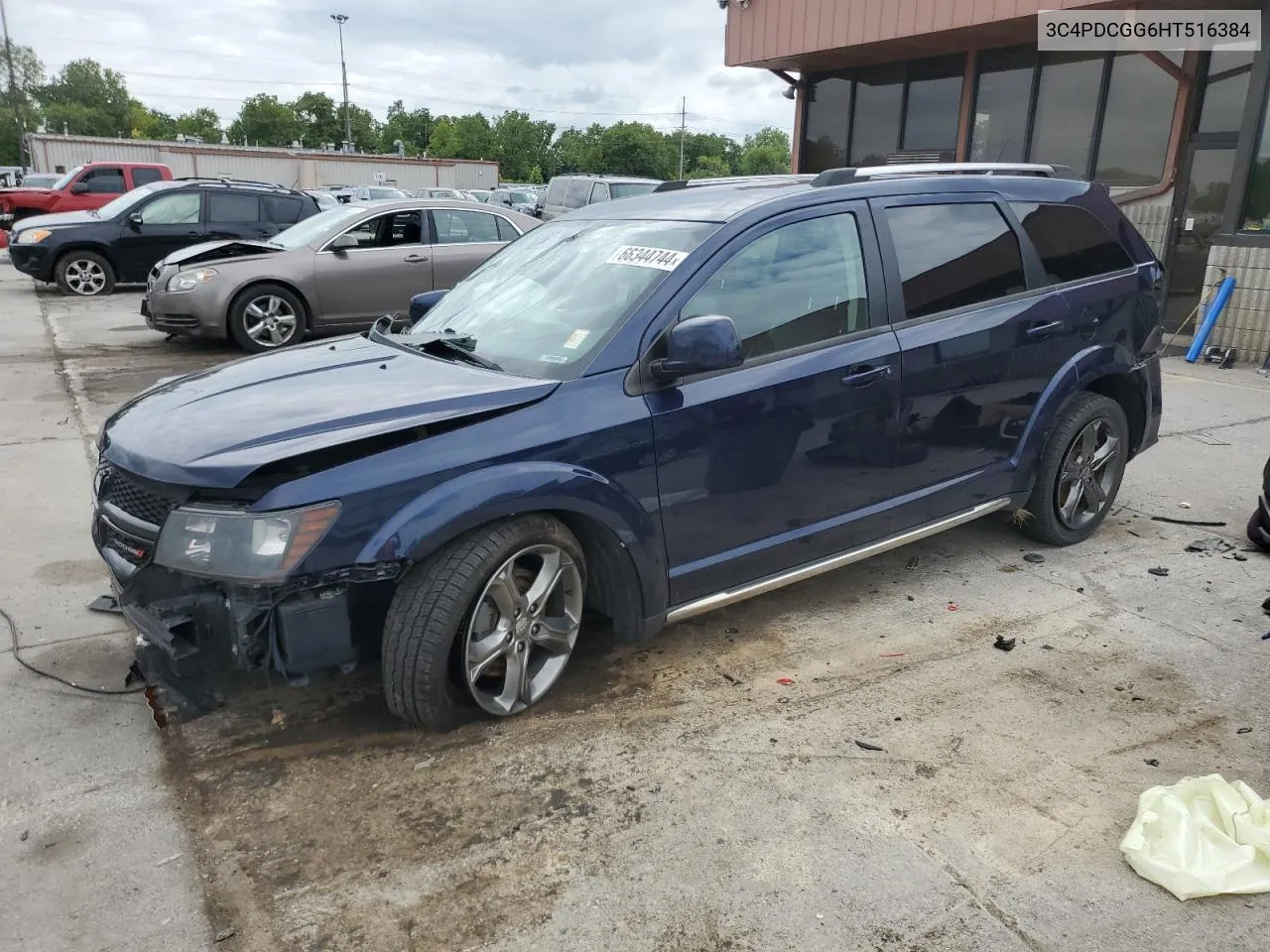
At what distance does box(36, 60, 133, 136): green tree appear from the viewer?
104188 millimetres

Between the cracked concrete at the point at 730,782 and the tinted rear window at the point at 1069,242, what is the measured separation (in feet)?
4.87

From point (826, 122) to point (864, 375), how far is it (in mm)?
13345

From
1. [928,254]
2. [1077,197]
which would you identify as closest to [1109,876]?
[928,254]

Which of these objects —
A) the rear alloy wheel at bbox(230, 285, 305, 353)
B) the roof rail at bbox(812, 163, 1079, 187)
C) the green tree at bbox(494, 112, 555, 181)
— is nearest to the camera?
the roof rail at bbox(812, 163, 1079, 187)

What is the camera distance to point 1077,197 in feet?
15.2

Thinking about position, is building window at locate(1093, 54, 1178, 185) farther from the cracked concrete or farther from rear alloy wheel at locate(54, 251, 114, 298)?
rear alloy wheel at locate(54, 251, 114, 298)

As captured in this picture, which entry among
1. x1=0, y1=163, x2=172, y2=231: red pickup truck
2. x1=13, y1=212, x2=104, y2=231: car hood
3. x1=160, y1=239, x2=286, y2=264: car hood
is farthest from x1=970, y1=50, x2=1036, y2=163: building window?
x1=0, y1=163, x2=172, y2=231: red pickup truck

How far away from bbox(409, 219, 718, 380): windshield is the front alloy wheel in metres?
0.65

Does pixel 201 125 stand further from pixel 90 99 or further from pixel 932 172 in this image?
pixel 932 172

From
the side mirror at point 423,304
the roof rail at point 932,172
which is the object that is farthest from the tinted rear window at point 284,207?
the roof rail at point 932,172

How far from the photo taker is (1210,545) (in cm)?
491

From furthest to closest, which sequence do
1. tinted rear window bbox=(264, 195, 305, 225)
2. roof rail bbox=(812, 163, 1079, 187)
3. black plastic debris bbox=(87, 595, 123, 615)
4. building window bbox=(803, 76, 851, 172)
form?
building window bbox=(803, 76, 851, 172) → tinted rear window bbox=(264, 195, 305, 225) → black plastic debris bbox=(87, 595, 123, 615) → roof rail bbox=(812, 163, 1079, 187)

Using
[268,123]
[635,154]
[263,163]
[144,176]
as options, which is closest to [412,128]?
[268,123]

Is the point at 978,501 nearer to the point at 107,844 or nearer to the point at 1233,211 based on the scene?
the point at 107,844
